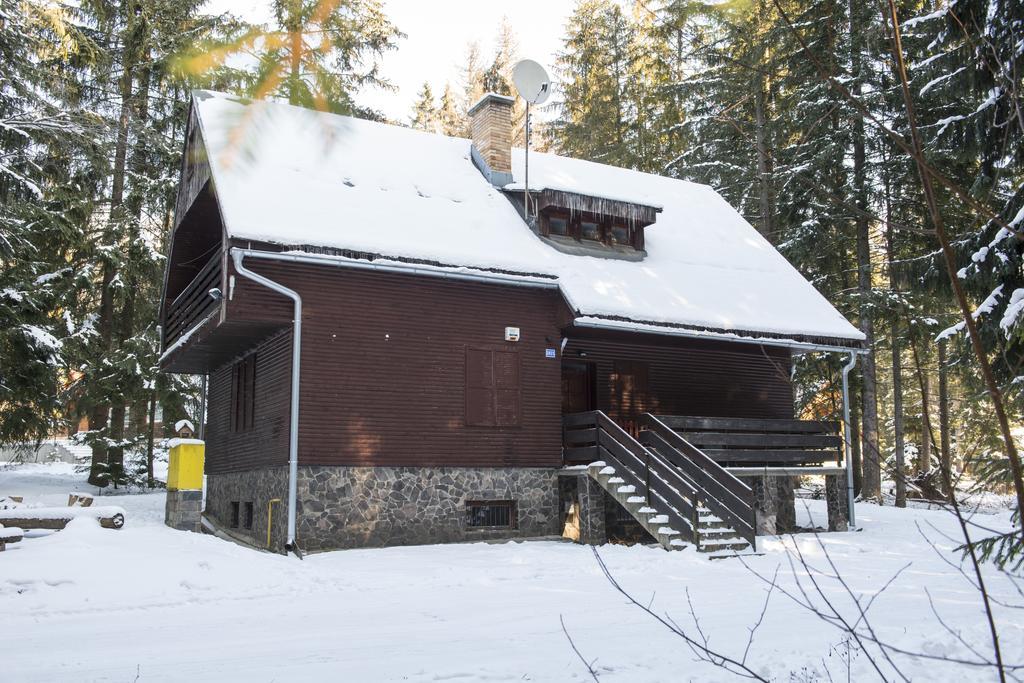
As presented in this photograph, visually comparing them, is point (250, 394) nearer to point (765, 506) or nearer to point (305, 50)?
point (765, 506)

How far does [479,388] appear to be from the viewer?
15.7m

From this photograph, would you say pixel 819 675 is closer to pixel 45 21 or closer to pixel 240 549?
pixel 240 549

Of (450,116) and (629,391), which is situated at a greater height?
(450,116)

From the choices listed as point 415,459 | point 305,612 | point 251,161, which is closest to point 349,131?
point 251,161

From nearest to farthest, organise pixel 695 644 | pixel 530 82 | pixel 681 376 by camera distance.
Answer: pixel 695 644 < pixel 681 376 < pixel 530 82

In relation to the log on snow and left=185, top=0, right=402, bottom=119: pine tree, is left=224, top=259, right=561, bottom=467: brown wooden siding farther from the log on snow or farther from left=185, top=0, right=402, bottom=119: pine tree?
left=185, top=0, right=402, bottom=119: pine tree

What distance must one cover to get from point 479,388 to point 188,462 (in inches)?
222

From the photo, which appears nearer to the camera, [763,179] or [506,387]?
[506,387]

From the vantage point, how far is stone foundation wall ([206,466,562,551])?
13992mm

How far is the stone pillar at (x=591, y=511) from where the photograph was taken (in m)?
15.3

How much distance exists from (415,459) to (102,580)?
18.6 feet

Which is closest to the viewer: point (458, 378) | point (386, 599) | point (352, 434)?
point (386, 599)

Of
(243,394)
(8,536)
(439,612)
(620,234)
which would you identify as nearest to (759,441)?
(620,234)

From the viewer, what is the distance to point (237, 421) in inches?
707
